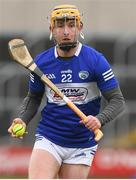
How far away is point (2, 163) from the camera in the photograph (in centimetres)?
1661

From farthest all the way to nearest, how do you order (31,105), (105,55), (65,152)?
1. (105,55)
2. (31,105)
3. (65,152)

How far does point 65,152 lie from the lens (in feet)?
23.9

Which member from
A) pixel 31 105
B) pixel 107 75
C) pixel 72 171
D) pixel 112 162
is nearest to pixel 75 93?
pixel 107 75

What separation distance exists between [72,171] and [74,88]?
0.67 m

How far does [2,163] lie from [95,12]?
4504mm

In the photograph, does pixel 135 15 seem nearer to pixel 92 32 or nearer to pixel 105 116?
pixel 92 32

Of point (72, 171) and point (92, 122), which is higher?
point (92, 122)

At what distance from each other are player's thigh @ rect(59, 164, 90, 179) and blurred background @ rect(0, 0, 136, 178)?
810 centimetres

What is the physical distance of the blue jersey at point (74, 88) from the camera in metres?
7.15

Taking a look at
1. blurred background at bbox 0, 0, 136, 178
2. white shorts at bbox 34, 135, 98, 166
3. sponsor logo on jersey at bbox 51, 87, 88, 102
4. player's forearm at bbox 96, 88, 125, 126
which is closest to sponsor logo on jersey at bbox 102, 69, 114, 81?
A: player's forearm at bbox 96, 88, 125, 126

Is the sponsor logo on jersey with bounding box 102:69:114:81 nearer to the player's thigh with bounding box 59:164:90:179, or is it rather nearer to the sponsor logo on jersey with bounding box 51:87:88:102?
the sponsor logo on jersey with bounding box 51:87:88:102

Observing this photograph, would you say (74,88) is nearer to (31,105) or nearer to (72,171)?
(31,105)

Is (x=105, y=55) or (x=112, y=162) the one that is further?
(x=105, y=55)

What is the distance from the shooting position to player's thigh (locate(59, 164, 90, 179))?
7.21 metres
